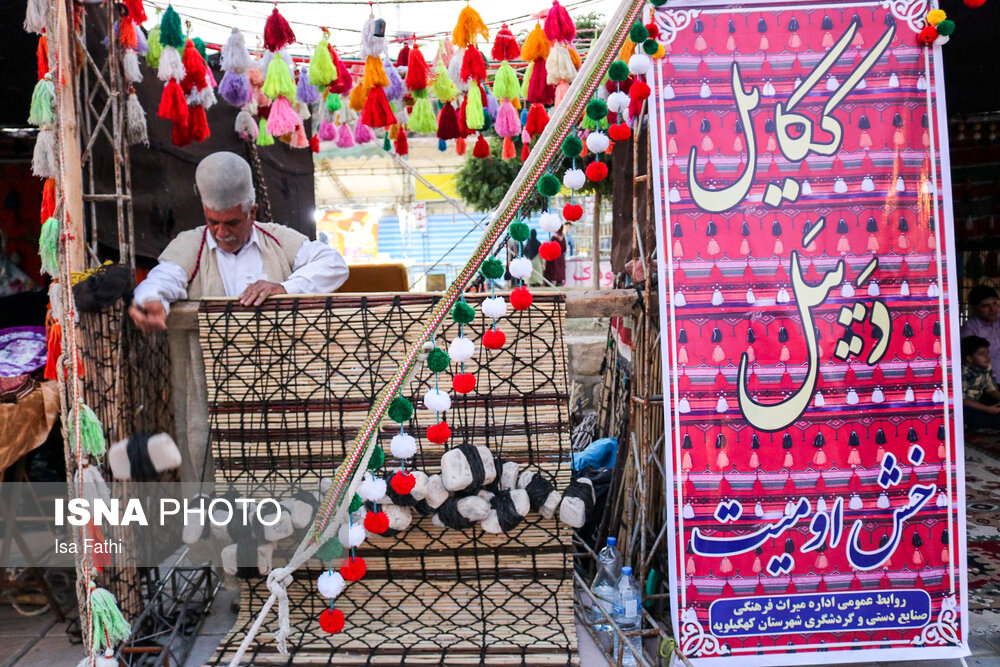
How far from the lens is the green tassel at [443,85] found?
485cm

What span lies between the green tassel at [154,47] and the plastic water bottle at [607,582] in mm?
3213

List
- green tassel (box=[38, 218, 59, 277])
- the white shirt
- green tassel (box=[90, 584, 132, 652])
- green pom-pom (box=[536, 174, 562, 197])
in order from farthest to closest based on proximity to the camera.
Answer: the white shirt
green tassel (box=[38, 218, 59, 277])
green tassel (box=[90, 584, 132, 652])
green pom-pom (box=[536, 174, 562, 197])

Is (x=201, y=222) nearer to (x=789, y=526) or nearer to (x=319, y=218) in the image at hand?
(x=789, y=526)

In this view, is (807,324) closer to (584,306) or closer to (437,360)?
(584,306)

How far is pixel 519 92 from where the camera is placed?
455cm

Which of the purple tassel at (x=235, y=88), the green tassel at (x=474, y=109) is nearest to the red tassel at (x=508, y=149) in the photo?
the green tassel at (x=474, y=109)

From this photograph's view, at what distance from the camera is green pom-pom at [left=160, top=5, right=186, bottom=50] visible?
3.20 m

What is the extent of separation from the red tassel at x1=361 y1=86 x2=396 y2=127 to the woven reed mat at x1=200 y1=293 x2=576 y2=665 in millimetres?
1662

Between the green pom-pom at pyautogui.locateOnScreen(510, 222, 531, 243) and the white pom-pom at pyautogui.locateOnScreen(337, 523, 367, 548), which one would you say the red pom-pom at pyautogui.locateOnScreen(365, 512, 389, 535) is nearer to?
the white pom-pom at pyautogui.locateOnScreen(337, 523, 367, 548)

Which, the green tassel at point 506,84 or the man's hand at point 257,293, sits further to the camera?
the green tassel at point 506,84

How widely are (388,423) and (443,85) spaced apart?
2.88m

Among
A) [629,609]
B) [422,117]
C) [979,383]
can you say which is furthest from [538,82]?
[979,383]

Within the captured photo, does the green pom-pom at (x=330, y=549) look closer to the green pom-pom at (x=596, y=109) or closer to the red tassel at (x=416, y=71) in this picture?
the green pom-pom at (x=596, y=109)

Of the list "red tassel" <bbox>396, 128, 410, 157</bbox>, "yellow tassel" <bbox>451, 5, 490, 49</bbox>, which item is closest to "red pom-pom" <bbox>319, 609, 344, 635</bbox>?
"yellow tassel" <bbox>451, 5, 490, 49</bbox>
